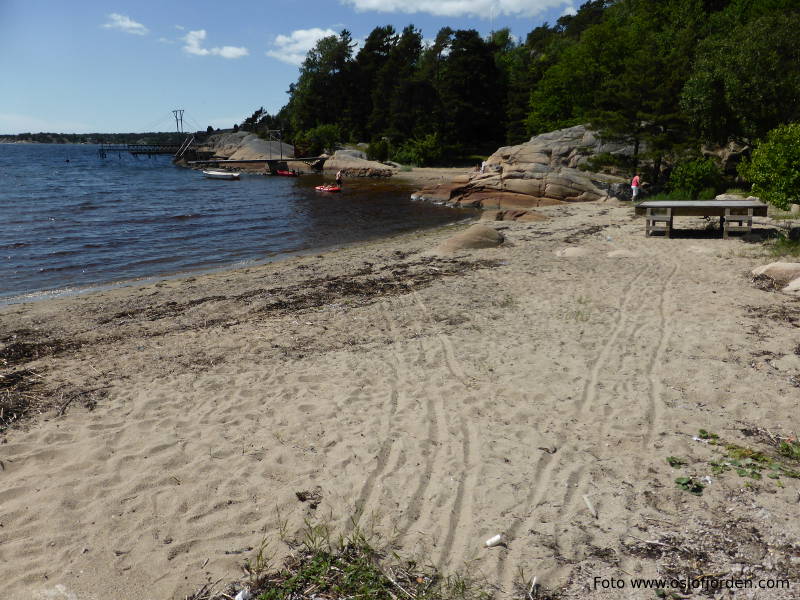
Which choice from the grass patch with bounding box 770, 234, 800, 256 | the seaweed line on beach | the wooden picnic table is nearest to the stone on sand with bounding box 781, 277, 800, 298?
the grass patch with bounding box 770, 234, 800, 256

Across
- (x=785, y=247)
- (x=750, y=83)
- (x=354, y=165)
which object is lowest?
(x=785, y=247)

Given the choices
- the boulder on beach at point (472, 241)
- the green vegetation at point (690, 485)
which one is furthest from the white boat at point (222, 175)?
the green vegetation at point (690, 485)

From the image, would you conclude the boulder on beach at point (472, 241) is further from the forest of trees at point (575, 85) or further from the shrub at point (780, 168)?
the forest of trees at point (575, 85)

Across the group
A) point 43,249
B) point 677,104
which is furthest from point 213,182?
point 677,104

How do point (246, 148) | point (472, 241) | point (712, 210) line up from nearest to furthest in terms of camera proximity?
1. point (712, 210)
2. point (472, 241)
3. point (246, 148)

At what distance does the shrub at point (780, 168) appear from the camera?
12.3 metres

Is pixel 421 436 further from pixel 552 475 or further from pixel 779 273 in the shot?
pixel 779 273

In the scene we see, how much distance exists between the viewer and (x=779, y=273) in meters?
10.8

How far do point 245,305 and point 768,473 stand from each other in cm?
921

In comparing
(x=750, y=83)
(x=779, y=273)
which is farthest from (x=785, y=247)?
(x=750, y=83)

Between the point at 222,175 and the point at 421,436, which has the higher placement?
the point at 222,175

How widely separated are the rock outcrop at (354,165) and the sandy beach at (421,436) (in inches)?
1833

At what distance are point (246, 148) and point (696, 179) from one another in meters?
70.9

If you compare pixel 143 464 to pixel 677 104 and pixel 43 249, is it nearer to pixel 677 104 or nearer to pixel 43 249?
pixel 43 249
